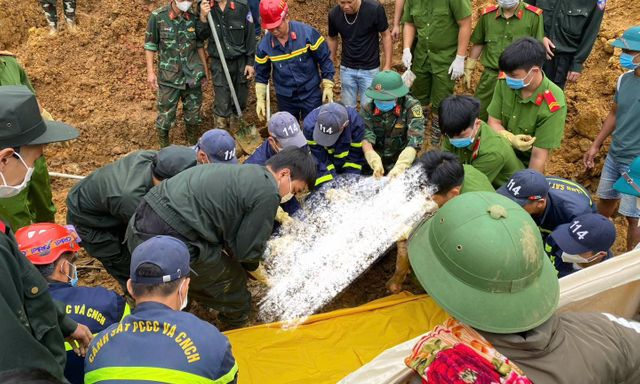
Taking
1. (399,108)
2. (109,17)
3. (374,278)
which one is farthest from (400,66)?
(109,17)

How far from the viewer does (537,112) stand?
3445 millimetres

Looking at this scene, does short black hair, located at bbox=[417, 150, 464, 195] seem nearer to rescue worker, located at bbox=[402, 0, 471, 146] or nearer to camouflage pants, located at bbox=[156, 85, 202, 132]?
rescue worker, located at bbox=[402, 0, 471, 146]

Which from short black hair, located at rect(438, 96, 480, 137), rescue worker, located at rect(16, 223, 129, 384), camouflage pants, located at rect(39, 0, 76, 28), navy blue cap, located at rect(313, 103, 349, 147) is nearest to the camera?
rescue worker, located at rect(16, 223, 129, 384)

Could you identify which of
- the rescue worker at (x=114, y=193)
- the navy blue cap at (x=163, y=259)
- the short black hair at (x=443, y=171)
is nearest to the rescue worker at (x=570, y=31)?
the short black hair at (x=443, y=171)

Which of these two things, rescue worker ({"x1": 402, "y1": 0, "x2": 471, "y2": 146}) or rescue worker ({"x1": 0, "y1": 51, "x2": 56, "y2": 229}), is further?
rescue worker ({"x1": 402, "y1": 0, "x2": 471, "y2": 146})

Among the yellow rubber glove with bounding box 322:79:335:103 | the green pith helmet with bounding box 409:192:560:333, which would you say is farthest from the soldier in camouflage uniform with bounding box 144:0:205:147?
the green pith helmet with bounding box 409:192:560:333

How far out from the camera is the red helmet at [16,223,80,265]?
2305 mm

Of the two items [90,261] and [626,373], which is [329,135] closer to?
[90,261]

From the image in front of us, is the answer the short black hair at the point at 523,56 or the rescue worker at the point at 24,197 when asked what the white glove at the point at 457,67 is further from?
the rescue worker at the point at 24,197

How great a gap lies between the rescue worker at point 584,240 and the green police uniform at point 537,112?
0.93m

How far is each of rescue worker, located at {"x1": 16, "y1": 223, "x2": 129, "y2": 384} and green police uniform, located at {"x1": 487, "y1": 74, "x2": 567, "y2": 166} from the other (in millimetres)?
2882

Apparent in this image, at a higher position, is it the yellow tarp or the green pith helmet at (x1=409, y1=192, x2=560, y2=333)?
the green pith helmet at (x1=409, y1=192, x2=560, y2=333)

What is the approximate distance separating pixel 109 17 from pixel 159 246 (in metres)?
5.25

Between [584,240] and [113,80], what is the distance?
17.2 feet
